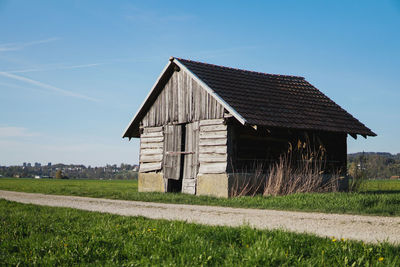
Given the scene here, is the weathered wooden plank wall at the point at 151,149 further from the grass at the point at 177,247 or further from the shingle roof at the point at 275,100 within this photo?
the grass at the point at 177,247

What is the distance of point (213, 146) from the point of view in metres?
17.8

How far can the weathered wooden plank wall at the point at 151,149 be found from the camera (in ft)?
68.0

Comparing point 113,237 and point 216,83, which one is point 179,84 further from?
point 113,237

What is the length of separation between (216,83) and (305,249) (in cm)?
1374

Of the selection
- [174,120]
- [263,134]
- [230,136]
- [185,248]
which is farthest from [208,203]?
[185,248]

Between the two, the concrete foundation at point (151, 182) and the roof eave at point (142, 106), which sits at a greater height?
the roof eave at point (142, 106)

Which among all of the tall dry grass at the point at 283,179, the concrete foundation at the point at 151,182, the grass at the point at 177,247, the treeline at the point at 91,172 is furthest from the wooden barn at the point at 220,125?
the treeline at the point at 91,172

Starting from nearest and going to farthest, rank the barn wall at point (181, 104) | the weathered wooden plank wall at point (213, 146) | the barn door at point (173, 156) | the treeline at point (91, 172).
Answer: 1. the weathered wooden plank wall at point (213, 146)
2. the barn wall at point (181, 104)
3. the barn door at point (173, 156)
4. the treeline at point (91, 172)

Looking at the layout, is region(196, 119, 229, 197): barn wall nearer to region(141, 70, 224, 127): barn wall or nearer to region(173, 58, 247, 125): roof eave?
region(141, 70, 224, 127): barn wall

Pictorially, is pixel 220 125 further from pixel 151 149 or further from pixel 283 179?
→ pixel 151 149

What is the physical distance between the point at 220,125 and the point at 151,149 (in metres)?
5.01

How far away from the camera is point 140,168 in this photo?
21.8m

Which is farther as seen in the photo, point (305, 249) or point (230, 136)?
point (230, 136)

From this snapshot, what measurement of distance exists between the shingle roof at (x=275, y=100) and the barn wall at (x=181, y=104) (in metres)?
0.56
